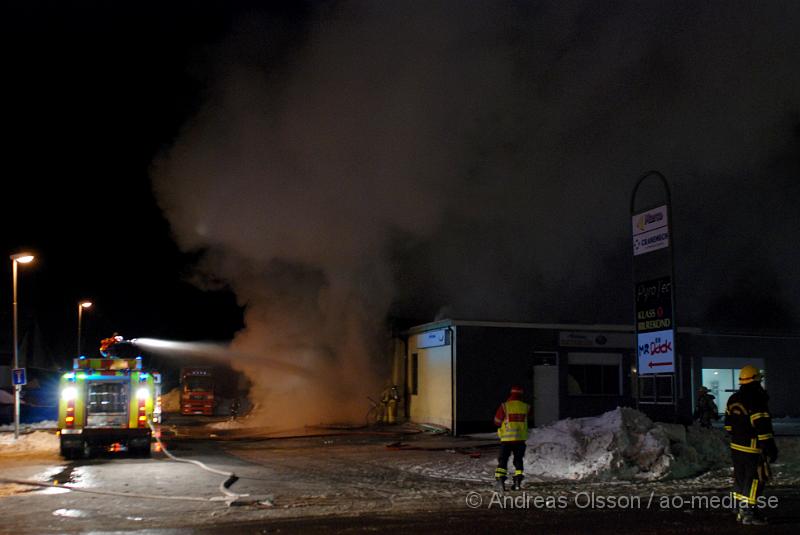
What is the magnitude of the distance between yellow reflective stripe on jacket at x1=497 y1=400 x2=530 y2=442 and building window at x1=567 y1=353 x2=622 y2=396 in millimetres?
12428

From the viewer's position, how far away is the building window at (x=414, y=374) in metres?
25.0

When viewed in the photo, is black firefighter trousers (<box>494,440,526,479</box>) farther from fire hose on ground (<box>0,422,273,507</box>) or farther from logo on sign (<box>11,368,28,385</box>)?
logo on sign (<box>11,368,28,385</box>)

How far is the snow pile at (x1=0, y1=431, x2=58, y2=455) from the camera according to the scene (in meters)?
17.1

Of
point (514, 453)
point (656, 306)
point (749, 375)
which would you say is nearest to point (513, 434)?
point (514, 453)

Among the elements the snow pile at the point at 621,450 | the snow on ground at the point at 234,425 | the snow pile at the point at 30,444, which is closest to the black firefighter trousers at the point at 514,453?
the snow pile at the point at 621,450

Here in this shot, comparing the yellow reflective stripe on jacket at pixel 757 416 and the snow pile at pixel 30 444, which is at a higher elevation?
the yellow reflective stripe on jacket at pixel 757 416

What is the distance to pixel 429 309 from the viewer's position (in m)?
28.0

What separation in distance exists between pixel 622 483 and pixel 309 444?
913 centimetres

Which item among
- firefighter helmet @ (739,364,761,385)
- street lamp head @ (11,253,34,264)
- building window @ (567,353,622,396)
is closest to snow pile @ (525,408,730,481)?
firefighter helmet @ (739,364,761,385)

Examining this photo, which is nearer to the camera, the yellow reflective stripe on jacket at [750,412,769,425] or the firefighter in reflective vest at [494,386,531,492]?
the yellow reflective stripe on jacket at [750,412,769,425]

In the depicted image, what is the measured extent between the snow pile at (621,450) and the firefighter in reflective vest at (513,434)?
1.39 meters

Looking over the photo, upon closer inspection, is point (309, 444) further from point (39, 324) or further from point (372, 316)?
point (39, 324)

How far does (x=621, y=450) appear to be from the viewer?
12.0 m

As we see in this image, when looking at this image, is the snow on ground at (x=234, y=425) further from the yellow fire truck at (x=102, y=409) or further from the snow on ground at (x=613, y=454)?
the snow on ground at (x=613, y=454)
